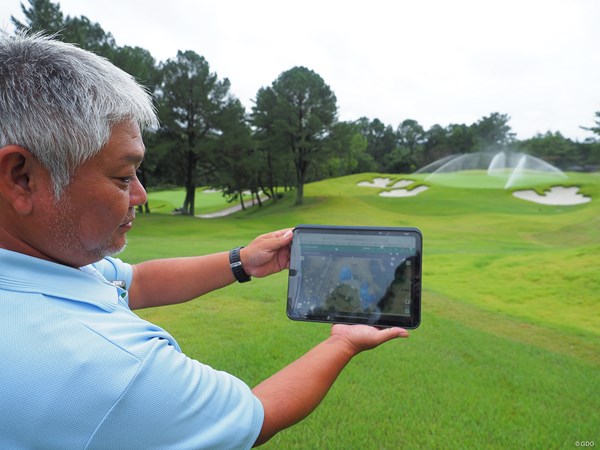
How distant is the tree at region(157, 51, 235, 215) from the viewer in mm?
28016

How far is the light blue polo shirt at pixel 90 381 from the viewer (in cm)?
86

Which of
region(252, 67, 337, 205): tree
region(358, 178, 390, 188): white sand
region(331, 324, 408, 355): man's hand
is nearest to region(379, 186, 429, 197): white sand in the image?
region(358, 178, 390, 188): white sand

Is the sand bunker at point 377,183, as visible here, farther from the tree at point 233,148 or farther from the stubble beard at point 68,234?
the stubble beard at point 68,234

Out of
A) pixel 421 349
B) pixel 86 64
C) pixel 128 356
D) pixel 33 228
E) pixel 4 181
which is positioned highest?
pixel 86 64

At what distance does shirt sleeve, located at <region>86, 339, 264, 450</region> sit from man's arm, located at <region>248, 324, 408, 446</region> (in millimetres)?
91

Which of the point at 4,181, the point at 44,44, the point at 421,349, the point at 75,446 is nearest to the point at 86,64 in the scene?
the point at 44,44

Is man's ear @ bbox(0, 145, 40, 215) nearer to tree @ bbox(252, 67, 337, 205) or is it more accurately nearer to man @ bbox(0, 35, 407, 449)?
man @ bbox(0, 35, 407, 449)

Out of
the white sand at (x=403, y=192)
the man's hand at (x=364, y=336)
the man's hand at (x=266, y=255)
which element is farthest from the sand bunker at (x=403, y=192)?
the man's hand at (x=364, y=336)

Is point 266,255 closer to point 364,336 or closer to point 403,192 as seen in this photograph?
point 364,336

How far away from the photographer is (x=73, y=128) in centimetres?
104

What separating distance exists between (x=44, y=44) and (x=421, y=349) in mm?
3572

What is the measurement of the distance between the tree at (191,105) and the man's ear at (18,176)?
90.5 ft

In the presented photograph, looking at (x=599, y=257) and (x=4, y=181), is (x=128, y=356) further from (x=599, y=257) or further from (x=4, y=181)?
(x=599, y=257)

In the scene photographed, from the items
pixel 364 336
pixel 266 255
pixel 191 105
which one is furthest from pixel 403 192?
pixel 364 336
